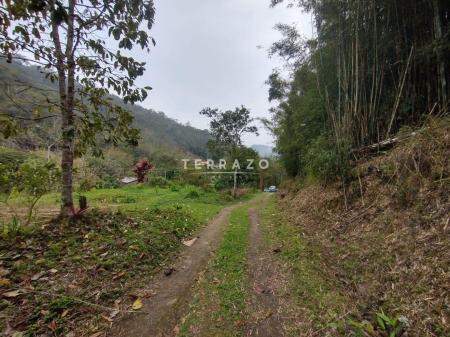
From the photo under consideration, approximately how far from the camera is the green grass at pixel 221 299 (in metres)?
1.78

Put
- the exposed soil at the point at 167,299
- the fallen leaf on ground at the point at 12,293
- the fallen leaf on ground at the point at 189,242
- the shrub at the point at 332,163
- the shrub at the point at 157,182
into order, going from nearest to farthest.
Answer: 1. the exposed soil at the point at 167,299
2. the fallen leaf on ground at the point at 12,293
3. the fallen leaf on ground at the point at 189,242
4. the shrub at the point at 332,163
5. the shrub at the point at 157,182

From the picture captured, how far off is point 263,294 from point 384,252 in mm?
1277

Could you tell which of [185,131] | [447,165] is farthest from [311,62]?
[185,131]

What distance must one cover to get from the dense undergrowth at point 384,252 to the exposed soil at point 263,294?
0.20 m

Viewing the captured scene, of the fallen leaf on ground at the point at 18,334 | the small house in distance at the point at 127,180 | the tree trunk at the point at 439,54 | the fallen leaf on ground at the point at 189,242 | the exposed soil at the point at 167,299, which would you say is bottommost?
the exposed soil at the point at 167,299

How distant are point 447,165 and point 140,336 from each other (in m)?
3.44

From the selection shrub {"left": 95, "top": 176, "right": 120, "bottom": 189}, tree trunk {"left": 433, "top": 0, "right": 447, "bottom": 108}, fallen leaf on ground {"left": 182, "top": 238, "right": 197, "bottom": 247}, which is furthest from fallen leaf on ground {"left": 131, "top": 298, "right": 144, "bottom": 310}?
shrub {"left": 95, "top": 176, "right": 120, "bottom": 189}

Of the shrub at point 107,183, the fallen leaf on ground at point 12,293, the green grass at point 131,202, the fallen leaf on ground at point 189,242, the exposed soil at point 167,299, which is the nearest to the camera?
the exposed soil at point 167,299

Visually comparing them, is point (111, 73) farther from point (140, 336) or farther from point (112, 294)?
point (140, 336)

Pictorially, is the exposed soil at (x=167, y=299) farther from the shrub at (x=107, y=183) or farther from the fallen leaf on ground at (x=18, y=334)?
the shrub at (x=107, y=183)

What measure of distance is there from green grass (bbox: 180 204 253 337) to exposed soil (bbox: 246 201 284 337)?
9 centimetres

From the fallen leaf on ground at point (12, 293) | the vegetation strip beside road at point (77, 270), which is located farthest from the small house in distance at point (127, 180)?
the fallen leaf on ground at point (12, 293)

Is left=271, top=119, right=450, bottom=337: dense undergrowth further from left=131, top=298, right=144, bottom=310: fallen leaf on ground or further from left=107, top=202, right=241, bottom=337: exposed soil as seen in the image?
left=131, top=298, right=144, bottom=310: fallen leaf on ground

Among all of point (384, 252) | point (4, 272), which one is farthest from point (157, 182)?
point (384, 252)
